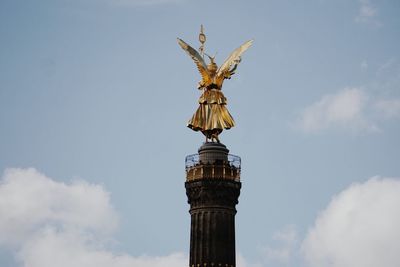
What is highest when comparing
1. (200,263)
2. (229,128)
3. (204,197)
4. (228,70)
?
(228,70)

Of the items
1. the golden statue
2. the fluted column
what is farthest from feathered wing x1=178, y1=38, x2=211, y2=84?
the fluted column

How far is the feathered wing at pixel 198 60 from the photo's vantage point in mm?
90250

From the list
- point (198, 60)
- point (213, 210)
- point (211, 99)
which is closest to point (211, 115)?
point (211, 99)

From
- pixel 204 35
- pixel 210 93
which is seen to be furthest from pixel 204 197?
pixel 204 35

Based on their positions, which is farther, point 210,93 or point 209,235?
point 210,93

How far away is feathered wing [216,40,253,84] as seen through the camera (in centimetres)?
9038

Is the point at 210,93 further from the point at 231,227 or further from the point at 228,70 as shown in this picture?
the point at 231,227

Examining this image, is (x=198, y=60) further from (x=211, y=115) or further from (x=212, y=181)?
(x=212, y=181)

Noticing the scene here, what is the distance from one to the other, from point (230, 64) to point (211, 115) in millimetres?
5569

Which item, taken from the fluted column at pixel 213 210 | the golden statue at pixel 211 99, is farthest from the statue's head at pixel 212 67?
the fluted column at pixel 213 210

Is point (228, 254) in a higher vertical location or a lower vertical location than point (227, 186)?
lower

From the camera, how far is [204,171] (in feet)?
284

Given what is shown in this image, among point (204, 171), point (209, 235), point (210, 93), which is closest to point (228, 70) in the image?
point (210, 93)

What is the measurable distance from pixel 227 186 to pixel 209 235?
16.1ft
